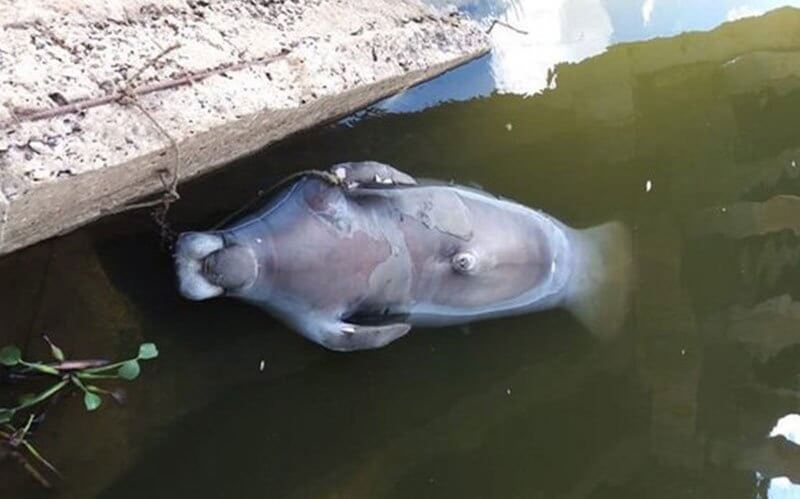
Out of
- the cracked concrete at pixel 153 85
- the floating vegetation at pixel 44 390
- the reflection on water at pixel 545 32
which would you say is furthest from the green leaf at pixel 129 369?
the reflection on water at pixel 545 32

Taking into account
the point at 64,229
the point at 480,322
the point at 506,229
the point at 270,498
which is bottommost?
the point at 270,498

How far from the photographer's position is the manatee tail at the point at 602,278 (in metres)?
3.81

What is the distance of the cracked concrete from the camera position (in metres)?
2.37

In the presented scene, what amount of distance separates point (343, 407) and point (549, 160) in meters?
1.17

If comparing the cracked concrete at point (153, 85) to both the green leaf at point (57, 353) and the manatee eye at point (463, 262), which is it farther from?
the manatee eye at point (463, 262)

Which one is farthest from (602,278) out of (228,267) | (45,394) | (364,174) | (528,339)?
(45,394)

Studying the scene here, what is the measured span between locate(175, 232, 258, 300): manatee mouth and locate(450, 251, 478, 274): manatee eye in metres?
0.71

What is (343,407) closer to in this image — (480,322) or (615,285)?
(480,322)

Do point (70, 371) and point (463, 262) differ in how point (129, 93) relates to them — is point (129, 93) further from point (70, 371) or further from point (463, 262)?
point (463, 262)

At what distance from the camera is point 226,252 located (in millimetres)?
3014

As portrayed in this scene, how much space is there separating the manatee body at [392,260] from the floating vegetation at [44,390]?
Answer: 1.01 feet

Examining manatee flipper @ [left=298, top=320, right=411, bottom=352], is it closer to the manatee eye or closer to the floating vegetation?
the manatee eye

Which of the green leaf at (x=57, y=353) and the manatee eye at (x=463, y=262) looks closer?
the green leaf at (x=57, y=353)

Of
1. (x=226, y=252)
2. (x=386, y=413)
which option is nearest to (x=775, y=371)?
(x=386, y=413)
